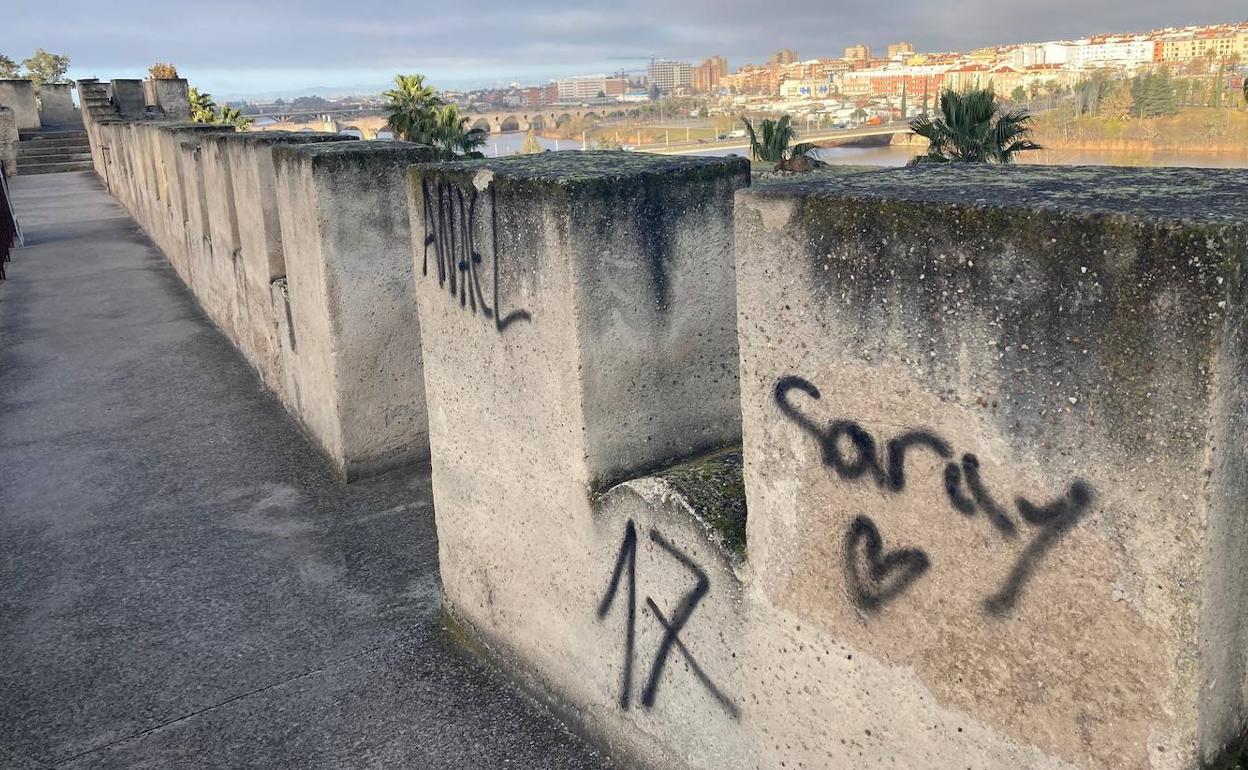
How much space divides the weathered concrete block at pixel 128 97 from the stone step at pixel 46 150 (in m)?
2.24

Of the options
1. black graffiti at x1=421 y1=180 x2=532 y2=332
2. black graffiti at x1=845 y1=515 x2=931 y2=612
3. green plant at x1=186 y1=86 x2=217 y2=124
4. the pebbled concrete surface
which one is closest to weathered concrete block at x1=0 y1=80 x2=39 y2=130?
green plant at x1=186 y1=86 x2=217 y2=124

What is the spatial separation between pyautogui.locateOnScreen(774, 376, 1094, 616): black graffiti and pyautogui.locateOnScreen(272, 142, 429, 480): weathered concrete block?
3576 mm

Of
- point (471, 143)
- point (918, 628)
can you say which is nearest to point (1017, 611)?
point (918, 628)

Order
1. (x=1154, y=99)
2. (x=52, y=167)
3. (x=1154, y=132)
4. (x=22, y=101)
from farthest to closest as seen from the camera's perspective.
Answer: (x=1154, y=99), (x=1154, y=132), (x=22, y=101), (x=52, y=167)

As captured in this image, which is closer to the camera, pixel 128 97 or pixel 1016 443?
pixel 1016 443

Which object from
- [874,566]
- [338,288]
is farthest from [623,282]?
[338,288]

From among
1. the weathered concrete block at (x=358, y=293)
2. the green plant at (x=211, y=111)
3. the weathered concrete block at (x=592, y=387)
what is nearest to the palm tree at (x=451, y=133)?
the green plant at (x=211, y=111)

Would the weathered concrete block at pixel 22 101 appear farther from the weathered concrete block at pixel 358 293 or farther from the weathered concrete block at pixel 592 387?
the weathered concrete block at pixel 592 387

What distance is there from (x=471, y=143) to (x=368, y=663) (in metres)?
55.4

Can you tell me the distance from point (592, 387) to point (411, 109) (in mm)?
59075

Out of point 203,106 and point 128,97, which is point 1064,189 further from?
point 203,106

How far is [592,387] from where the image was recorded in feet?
10.2

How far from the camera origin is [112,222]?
18.7 metres

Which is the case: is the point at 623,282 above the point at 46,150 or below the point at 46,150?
above
